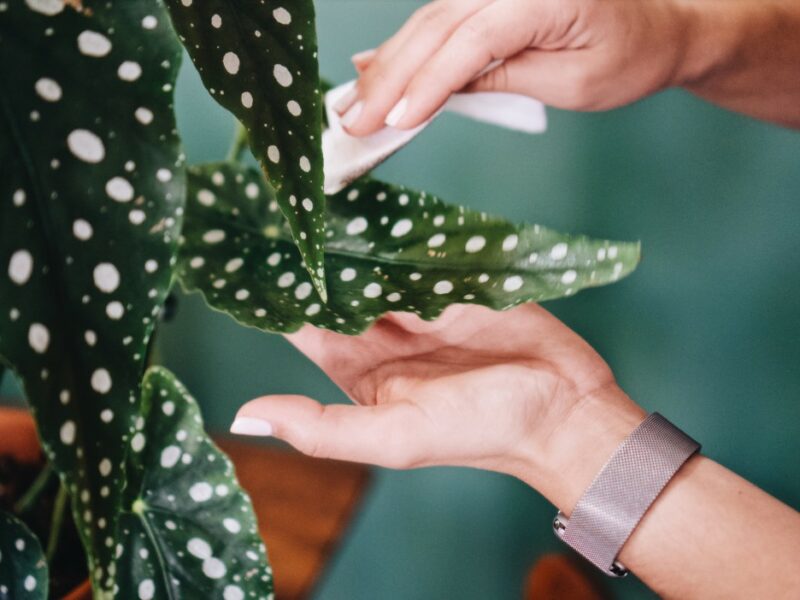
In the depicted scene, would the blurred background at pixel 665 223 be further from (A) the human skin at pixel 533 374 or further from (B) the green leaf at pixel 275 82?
(B) the green leaf at pixel 275 82

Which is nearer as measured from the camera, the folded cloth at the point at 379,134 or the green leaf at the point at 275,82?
the green leaf at the point at 275,82

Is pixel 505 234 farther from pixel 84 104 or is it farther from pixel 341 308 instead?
pixel 84 104

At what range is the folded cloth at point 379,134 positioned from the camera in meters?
0.49

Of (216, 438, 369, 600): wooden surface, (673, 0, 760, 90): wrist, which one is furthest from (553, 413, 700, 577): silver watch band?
(216, 438, 369, 600): wooden surface

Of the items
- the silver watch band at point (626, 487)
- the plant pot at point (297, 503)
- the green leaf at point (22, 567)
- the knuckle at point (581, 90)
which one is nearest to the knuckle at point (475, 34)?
the knuckle at point (581, 90)

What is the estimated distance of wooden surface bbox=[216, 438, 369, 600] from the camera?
822mm

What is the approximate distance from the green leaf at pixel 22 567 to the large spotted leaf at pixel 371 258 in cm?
20

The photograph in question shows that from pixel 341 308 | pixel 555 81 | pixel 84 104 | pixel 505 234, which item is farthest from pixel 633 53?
pixel 84 104

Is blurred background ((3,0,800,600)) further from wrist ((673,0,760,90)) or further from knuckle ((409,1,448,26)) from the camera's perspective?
knuckle ((409,1,448,26))

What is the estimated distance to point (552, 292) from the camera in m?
0.41

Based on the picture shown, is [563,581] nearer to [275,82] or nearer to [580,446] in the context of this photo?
[580,446]

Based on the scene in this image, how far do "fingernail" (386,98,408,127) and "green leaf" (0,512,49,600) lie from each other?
391 mm

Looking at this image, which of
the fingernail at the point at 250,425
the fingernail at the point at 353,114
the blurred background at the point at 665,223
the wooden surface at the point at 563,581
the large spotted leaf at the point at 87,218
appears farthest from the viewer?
the wooden surface at the point at 563,581

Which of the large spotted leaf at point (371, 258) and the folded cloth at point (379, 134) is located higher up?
the folded cloth at point (379, 134)
